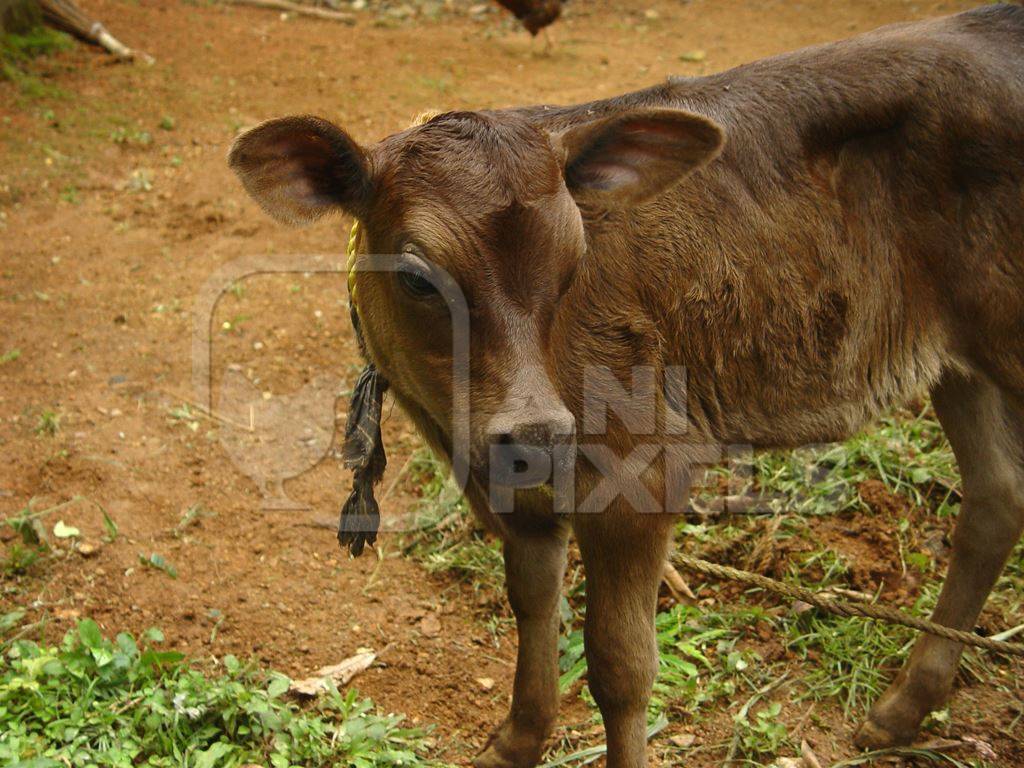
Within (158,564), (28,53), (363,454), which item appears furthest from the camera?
(28,53)

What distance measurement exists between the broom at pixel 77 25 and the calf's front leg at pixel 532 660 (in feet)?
28.4

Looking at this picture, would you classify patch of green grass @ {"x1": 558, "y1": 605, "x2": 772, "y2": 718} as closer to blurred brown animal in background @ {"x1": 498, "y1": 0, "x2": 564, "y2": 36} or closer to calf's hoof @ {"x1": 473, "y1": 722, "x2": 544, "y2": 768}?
calf's hoof @ {"x1": 473, "y1": 722, "x2": 544, "y2": 768}

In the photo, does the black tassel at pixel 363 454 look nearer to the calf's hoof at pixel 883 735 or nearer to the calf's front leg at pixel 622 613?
the calf's front leg at pixel 622 613

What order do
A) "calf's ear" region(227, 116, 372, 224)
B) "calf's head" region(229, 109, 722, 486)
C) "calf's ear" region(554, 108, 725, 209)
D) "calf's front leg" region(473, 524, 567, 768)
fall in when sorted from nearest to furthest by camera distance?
"calf's head" region(229, 109, 722, 486), "calf's ear" region(227, 116, 372, 224), "calf's ear" region(554, 108, 725, 209), "calf's front leg" region(473, 524, 567, 768)

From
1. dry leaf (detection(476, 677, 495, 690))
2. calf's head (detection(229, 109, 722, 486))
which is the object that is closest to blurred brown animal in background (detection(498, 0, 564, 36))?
calf's head (detection(229, 109, 722, 486))

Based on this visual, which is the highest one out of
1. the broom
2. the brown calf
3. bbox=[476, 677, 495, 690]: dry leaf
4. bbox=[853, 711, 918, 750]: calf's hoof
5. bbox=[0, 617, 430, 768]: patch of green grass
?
the brown calf

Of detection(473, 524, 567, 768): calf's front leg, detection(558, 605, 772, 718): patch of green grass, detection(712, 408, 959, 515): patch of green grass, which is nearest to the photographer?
detection(473, 524, 567, 768): calf's front leg

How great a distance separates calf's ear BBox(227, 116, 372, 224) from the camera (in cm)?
310

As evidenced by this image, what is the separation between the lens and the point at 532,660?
3998 millimetres

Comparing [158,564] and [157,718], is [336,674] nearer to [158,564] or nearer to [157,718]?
[157,718]

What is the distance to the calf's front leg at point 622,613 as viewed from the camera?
3.48 metres

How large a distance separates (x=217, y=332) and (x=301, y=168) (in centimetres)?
351

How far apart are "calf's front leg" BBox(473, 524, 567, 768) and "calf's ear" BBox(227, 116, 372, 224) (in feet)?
4.80

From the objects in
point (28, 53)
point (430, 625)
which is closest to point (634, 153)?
point (430, 625)
